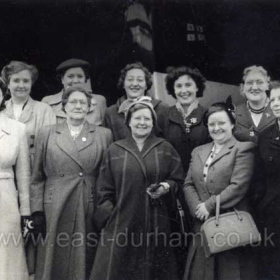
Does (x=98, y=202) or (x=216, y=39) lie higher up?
(x=216, y=39)

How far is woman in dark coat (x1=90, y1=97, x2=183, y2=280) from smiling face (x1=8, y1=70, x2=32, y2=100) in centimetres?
123

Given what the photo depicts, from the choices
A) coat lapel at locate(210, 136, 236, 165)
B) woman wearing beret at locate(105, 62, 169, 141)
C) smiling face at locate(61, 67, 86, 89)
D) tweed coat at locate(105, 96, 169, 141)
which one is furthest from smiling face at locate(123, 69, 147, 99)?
coat lapel at locate(210, 136, 236, 165)

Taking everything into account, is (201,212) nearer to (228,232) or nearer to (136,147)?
(228,232)

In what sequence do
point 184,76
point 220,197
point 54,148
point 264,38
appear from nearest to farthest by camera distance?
point 220,197, point 54,148, point 184,76, point 264,38

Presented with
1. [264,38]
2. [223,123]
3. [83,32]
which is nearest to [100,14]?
[83,32]

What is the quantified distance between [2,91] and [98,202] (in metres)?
1.32

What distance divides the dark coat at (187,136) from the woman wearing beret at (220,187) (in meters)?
0.33

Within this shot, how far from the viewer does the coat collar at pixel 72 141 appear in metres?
5.03

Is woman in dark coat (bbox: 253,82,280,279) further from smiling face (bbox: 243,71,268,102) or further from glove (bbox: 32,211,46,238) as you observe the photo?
glove (bbox: 32,211,46,238)

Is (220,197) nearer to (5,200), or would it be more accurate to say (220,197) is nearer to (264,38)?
(5,200)

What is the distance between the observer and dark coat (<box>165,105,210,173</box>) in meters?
5.34

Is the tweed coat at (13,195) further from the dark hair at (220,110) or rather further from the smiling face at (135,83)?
the dark hair at (220,110)

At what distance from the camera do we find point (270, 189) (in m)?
5.00

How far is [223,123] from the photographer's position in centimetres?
488
